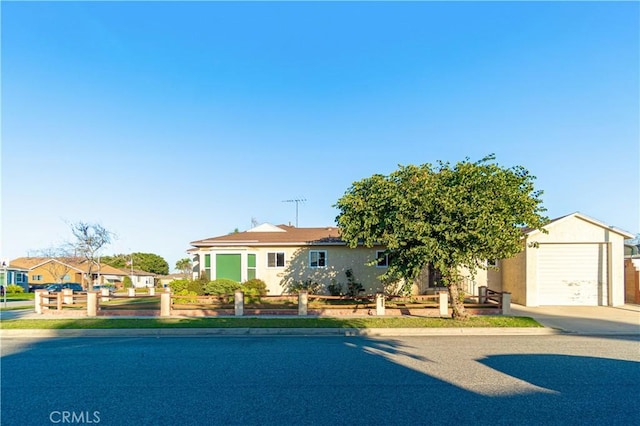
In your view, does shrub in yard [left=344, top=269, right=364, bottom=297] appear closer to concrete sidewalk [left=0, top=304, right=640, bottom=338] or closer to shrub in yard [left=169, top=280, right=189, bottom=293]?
shrub in yard [left=169, top=280, right=189, bottom=293]

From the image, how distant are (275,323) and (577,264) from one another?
600 inches

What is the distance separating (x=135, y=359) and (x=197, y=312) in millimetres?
7586

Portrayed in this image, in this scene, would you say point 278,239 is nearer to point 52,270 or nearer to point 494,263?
point 494,263

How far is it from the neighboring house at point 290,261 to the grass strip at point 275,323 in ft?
28.4

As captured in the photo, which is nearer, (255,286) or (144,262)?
(255,286)

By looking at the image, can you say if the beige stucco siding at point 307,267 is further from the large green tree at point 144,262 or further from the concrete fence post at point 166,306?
the large green tree at point 144,262

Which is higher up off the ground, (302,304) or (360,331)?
(302,304)

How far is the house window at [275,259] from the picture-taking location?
81.4 ft

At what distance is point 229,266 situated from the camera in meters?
24.4

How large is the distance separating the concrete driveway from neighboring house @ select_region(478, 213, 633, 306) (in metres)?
0.73

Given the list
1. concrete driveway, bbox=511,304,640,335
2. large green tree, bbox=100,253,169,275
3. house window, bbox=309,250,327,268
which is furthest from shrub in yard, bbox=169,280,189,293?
large green tree, bbox=100,253,169,275

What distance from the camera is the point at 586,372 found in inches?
316

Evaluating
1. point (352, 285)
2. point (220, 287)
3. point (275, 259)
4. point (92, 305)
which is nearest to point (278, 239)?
point (275, 259)

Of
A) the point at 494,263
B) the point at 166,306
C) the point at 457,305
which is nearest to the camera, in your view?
the point at 457,305
